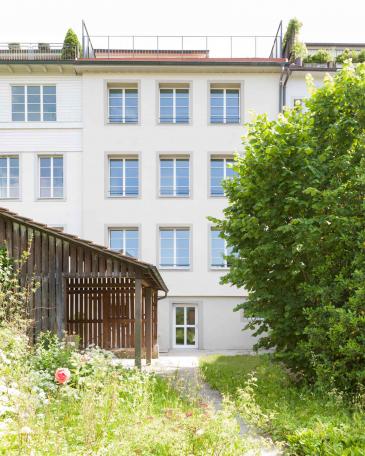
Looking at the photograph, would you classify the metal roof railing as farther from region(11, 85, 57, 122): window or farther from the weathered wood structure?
the weathered wood structure

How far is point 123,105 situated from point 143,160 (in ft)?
8.23

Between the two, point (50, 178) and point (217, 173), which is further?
point (217, 173)

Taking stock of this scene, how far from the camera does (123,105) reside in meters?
23.7

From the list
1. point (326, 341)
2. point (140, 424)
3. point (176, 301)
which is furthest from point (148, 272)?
point (176, 301)

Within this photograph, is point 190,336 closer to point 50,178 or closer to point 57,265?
point 50,178

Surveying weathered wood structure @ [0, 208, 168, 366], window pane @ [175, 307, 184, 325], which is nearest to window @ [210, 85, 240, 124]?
window pane @ [175, 307, 184, 325]

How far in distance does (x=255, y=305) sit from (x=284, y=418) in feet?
14.0

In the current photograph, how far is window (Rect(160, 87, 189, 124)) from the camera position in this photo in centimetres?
2367

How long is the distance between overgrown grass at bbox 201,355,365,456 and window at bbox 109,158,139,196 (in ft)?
36.0

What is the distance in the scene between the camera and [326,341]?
10.6m

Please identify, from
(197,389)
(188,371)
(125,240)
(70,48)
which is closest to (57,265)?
(188,371)

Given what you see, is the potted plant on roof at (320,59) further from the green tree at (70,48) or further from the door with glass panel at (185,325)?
the door with glass panel at (185,325)

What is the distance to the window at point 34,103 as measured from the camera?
923 inches

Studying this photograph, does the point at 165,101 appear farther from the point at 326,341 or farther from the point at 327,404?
the point at 327,404
